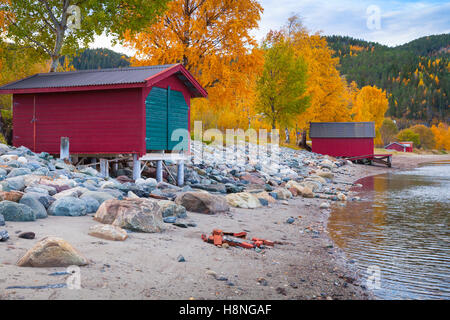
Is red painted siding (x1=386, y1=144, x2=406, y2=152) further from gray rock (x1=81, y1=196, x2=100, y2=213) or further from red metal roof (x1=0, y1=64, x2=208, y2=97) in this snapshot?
gray rock (x1=81, y1=196, x2=100, y2=213)

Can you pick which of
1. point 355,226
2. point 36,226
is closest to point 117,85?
point 36,226

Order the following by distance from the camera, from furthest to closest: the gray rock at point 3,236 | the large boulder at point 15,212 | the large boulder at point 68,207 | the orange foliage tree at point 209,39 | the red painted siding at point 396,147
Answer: the red painted siding at point 396,147, the orange foliage tree at point 209,39, the large boulder at point 68,207, the large boulder at point 15,212, the gray rock at point 3,236

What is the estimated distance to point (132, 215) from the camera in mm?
6859

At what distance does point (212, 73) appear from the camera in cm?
2058

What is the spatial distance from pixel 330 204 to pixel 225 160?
9.15 meters

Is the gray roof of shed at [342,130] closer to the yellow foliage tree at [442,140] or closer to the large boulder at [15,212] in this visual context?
the large boulder at [15,212]

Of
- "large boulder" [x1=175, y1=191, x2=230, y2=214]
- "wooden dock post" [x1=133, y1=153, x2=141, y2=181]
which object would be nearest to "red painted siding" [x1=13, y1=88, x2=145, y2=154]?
"wooden dock post" [x1=133, y1=153, x2=141, y2=181]

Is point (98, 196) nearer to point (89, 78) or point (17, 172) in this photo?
point (17, 172)

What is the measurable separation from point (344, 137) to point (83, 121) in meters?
33.4

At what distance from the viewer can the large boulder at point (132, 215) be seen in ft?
22.4

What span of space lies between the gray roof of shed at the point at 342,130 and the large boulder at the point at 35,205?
125ft

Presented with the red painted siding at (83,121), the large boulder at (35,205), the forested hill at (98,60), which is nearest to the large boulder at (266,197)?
the red painted siding at (83,121)

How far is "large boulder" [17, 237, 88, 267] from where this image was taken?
4.56 metres
